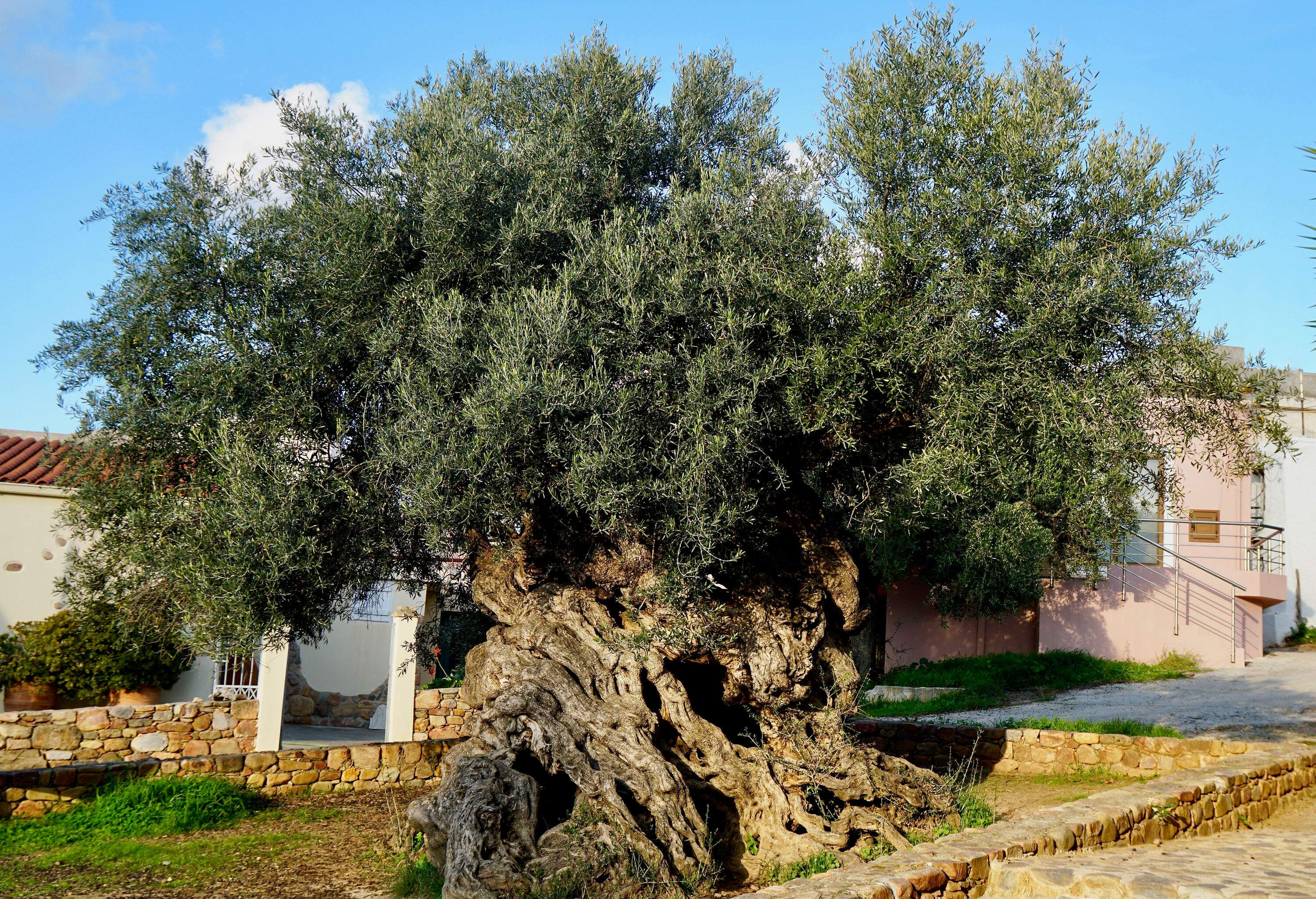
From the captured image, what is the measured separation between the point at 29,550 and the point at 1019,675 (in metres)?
19.2

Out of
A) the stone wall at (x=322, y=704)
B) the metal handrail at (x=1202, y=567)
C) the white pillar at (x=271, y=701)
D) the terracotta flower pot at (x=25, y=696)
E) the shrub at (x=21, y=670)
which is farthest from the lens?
the metal handrail at (x=1202, y=567)

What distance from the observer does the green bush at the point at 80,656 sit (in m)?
14.4

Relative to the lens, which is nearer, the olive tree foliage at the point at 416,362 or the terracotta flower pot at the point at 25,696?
the olive tree foliage at the point at 416,362

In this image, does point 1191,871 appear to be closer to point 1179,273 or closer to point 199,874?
point 1179,273

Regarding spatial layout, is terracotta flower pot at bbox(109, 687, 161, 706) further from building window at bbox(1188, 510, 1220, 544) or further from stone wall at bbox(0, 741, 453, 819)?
building window at bbox(1188, 510, 1220, 544)

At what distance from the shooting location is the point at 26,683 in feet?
47.3

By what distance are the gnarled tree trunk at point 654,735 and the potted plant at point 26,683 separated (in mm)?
8071

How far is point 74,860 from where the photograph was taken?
931cm

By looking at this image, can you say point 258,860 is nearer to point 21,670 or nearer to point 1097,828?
point 21,670

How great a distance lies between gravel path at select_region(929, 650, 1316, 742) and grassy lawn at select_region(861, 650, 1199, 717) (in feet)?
2.02

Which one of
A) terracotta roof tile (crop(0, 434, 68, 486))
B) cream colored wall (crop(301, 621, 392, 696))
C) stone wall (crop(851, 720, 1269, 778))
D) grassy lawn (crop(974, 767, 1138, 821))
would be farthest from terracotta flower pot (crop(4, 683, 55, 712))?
grassy lawn (crop(974, 767, 1138, 821))

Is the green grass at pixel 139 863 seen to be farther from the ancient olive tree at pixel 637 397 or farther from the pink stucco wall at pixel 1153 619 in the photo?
the pink stucco wall at pixel 1153 619

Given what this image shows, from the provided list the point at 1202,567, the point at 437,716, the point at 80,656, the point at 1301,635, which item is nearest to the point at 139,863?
the point at 437,716

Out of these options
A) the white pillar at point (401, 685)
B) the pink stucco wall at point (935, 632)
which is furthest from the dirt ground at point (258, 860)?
the pink stucco wall at point (935, 632)
